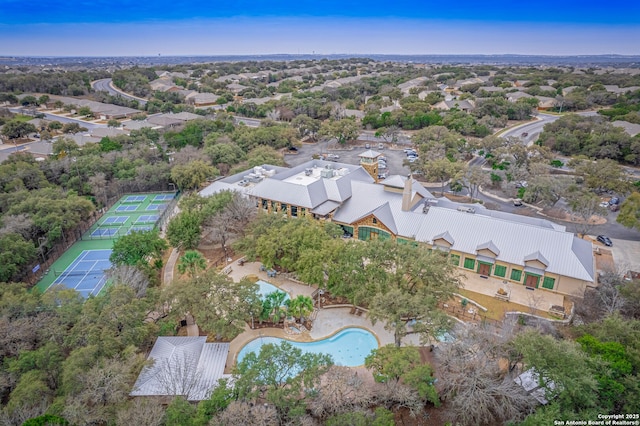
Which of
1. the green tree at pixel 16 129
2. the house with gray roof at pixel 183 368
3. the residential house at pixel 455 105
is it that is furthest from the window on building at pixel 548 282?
the green tree at pixel 16 129

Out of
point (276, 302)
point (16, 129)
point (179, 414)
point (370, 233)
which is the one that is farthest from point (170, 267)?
point (16, 129)

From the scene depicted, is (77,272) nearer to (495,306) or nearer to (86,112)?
(495,306)

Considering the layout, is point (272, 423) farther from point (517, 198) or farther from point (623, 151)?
point (623, 151)

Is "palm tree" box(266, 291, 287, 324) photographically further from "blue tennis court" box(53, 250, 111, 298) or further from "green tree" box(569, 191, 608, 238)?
"green tree" box(569, 191, 608, 238)

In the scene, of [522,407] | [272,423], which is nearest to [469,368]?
[522,407]

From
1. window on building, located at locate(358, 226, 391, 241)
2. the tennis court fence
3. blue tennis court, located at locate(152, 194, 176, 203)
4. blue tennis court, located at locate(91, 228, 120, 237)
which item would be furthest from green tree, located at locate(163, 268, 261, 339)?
blue tennis court, located at locate(152, 194, 176, 203)

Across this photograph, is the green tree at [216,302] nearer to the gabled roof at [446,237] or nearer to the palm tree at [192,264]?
the palm tree at [192,264]
